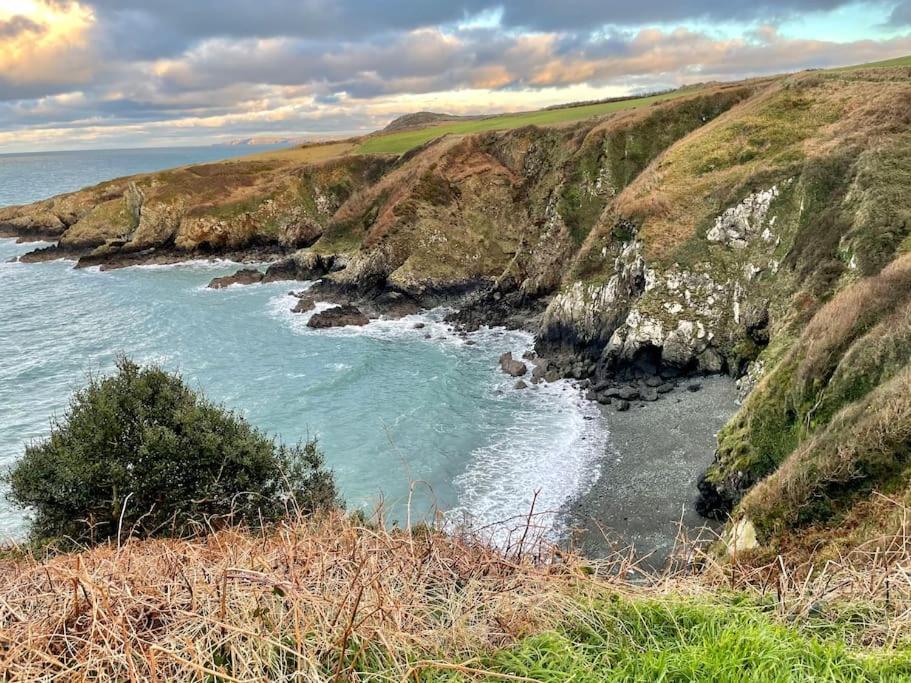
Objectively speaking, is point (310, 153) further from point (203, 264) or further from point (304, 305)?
point (304, 305)

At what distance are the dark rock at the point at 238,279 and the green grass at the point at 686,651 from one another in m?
61.4

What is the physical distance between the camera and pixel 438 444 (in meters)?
28.1

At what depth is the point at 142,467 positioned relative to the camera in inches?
565

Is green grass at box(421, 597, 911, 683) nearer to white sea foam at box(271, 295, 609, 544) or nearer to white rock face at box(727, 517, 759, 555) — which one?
white rock face at box(727, 517, 759, 555)

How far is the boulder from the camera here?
35.3m

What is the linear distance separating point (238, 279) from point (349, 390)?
3311cm

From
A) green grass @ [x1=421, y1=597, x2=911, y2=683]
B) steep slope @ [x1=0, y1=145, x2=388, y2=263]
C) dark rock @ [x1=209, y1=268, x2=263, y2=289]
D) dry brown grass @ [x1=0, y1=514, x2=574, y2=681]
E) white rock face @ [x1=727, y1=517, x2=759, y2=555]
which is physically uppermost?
steep slope @ [x1=0, y1=145, x2=388, y2=263]

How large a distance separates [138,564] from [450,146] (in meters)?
64.4

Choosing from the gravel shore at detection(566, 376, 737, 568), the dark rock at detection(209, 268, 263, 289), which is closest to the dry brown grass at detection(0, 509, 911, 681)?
the gravel shore at detection(566, 376, 737, 568)

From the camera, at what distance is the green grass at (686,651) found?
3.86 metres

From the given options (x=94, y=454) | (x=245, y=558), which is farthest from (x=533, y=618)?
(x=94, y=454)

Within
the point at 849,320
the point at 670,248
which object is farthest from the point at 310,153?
the point at 849,320

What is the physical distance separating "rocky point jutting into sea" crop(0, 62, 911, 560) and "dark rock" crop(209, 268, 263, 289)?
32cm

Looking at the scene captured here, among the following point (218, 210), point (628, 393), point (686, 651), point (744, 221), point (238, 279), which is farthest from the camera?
point (218, 210)
